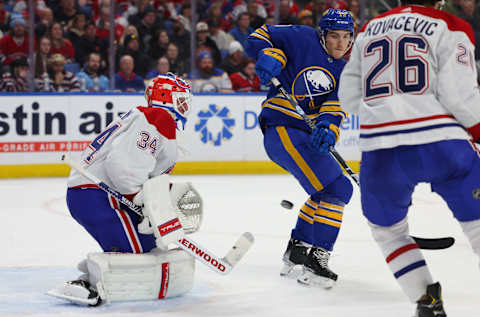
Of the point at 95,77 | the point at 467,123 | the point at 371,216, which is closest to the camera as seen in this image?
the point at 467,123

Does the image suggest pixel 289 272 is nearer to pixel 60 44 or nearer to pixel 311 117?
pixel 311 117

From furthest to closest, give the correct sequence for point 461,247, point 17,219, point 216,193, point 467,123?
point 216,193 → point 17,219 → point 461,247 → point 467,123

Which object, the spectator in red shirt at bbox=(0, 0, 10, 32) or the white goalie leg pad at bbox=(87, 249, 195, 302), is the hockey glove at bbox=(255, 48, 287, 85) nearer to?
the white goalie leg pad at bbox=(87, 249, 195, 302)

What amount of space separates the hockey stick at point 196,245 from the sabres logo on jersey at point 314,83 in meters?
0.71

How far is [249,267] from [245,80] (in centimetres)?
409

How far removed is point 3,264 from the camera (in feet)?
10.9

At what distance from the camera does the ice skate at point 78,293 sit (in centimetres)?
257

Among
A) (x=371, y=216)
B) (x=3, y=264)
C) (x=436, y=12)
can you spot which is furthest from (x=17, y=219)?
(x=436, y=12)

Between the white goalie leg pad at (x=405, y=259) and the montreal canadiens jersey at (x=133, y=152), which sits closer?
the white goalie leg pad at (x=405, y=259)

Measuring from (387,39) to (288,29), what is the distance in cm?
118

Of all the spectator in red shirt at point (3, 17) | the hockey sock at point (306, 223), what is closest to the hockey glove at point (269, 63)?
the hockey sock at point (306, 223)

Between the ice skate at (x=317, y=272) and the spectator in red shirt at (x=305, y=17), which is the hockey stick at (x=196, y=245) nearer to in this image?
the ice skate at (x=317, y=272)

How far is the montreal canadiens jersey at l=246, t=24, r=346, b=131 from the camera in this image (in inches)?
125

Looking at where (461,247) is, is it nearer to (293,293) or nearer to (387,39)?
(293,293)
